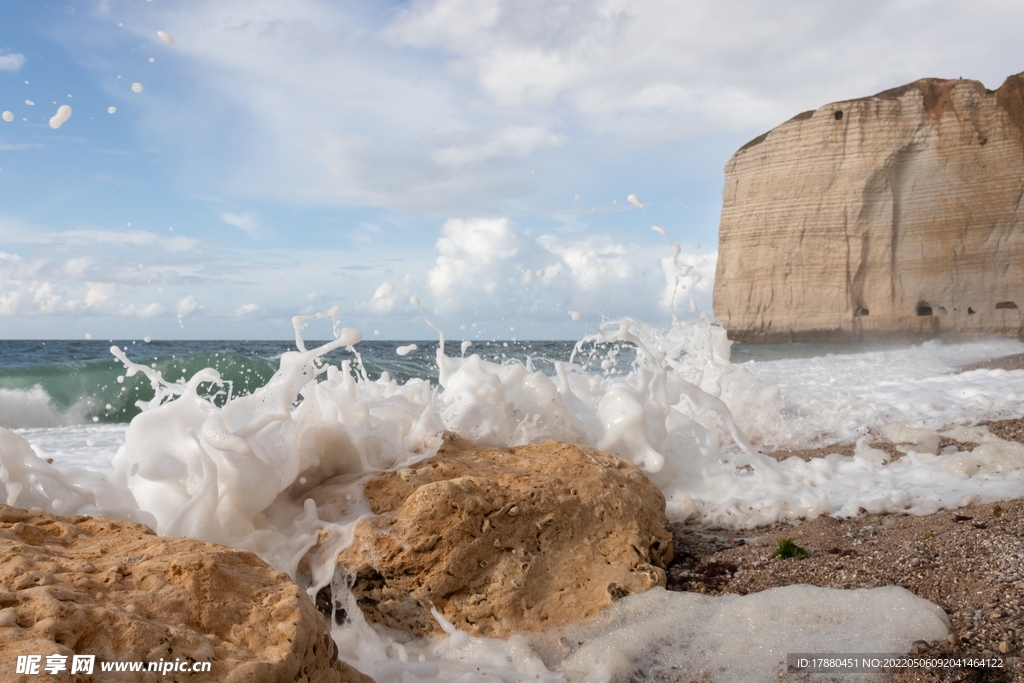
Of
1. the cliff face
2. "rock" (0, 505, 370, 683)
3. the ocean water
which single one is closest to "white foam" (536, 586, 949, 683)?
the ocean water

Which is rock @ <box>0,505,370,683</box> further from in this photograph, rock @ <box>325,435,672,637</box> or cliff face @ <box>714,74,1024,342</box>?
cliff face @ <box>714,74,1024,342</box>

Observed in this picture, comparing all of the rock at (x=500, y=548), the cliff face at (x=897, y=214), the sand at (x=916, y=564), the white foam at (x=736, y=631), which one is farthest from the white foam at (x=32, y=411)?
the cliff face at (x=897, y=214)

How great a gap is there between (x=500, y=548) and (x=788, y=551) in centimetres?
123

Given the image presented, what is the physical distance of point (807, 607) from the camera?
2500 mm

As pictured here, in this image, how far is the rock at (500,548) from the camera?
2.60 meters

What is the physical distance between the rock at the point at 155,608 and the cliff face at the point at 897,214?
23099 millimetres

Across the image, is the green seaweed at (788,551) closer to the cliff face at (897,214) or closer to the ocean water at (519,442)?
the ocean water at (519,442)

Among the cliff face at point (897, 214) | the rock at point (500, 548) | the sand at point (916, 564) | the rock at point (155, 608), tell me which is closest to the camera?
the rock at point (155, 608)

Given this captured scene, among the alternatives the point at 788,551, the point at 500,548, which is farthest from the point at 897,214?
the point at 500,548

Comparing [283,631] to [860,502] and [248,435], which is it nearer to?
[248,435]

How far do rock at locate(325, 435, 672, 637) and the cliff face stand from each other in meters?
21.7

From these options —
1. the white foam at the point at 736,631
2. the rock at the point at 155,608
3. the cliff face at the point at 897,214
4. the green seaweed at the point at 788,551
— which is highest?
the cliff face at the point at 897,214

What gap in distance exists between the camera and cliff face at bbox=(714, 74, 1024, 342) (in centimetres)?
2103

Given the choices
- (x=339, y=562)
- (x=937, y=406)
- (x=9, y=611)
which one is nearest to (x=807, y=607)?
(x=339, y=562)
